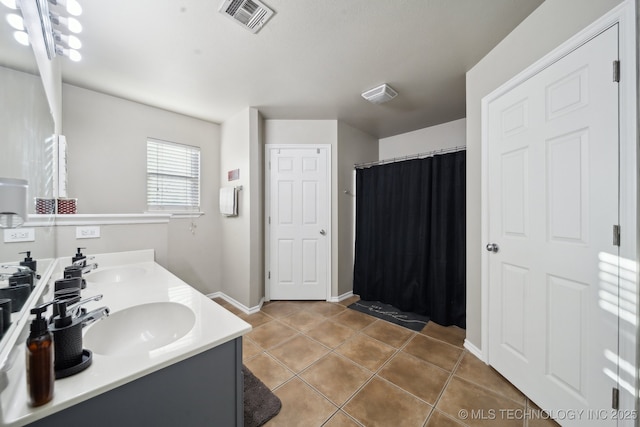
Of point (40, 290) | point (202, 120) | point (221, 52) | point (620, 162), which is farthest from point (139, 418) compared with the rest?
point (202, 120)

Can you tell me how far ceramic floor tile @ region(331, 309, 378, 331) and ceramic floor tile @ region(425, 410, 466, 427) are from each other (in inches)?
40.7

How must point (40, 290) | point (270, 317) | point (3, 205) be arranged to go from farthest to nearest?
point (270, 317) < point (40, 290) < point (3, 205)

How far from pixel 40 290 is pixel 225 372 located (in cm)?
85

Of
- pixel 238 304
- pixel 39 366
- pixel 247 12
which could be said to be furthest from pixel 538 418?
pixel 247 12

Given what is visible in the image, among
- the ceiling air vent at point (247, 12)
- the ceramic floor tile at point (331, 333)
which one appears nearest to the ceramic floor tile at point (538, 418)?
the ceramic floor tile at point (331, 333)

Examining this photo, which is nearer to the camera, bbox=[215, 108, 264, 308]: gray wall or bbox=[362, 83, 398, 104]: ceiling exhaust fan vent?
bbox=[362, 83, 398, 104]: ceiling exhaust fan vent

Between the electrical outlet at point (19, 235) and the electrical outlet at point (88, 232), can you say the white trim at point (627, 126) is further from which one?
the electrical outlet at point (88, 232)

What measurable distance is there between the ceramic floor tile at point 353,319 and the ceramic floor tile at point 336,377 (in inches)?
A: 23.0

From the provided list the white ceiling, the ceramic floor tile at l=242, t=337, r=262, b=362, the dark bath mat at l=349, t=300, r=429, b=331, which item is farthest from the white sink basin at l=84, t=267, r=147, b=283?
the dark bath mat at l=349, t=300, r=429, b=331

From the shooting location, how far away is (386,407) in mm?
1419

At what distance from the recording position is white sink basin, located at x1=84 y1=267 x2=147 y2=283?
1.58m

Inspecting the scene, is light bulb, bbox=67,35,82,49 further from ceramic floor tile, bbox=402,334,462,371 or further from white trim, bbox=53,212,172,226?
ceramic floor tile, bbox=402,334,462,371

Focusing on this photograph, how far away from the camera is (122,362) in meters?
0.65

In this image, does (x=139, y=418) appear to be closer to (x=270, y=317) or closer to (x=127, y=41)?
(x=270, y=317)
